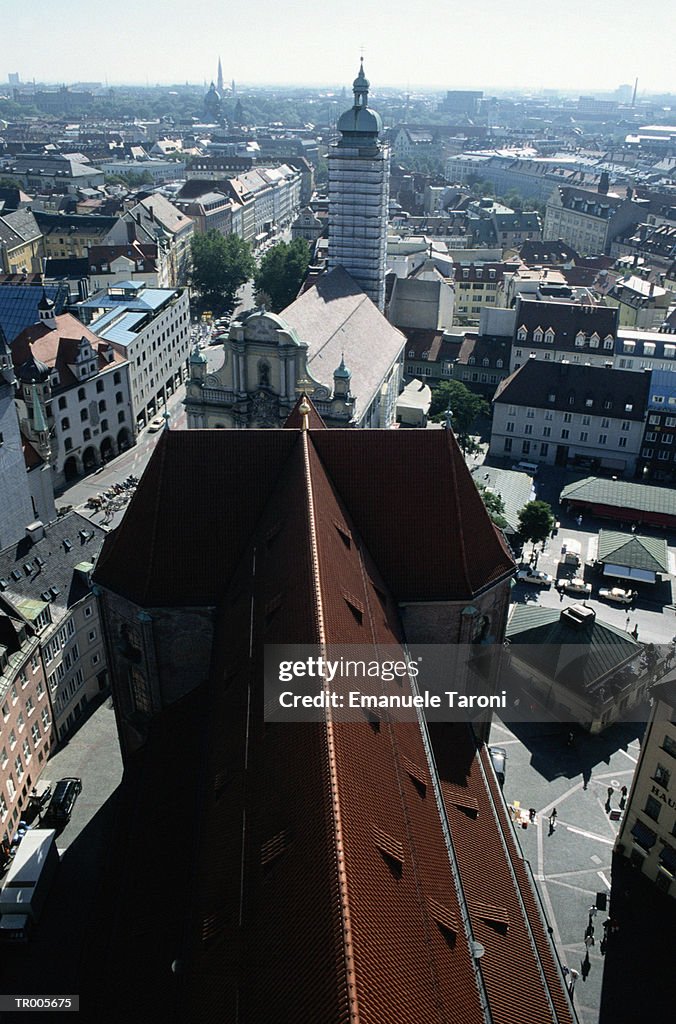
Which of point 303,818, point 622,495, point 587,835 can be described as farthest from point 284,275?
point 303,818

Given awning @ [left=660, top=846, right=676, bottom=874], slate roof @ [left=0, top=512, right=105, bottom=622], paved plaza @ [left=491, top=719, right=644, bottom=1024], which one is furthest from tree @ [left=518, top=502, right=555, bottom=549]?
slate roof @ [left=0, top=512, right=105, bottom=622]

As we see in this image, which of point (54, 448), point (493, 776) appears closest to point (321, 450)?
point (493, 776)

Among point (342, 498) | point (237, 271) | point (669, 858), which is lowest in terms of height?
point (669, 858)

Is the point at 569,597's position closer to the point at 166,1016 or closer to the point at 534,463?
the point at 534,463

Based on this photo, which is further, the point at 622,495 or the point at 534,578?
the point at 622,495

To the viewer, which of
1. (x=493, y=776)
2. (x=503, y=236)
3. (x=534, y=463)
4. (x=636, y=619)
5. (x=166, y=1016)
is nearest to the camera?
(x=166, y=1016)

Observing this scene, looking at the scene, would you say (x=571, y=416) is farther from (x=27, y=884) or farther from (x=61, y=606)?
(x=27, y=884)
